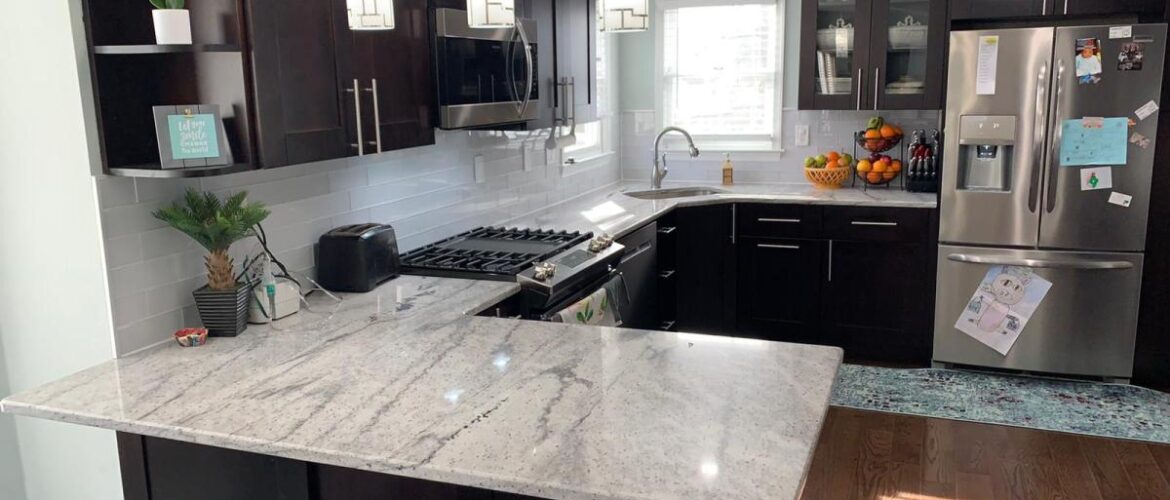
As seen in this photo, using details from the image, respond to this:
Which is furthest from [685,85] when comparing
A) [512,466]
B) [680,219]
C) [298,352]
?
[512,466]

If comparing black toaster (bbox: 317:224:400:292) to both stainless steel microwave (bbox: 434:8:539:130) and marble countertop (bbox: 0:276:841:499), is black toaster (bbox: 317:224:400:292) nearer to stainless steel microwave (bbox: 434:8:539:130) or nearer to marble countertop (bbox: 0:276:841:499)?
marble countertop (bbox: 0:276:841:499)

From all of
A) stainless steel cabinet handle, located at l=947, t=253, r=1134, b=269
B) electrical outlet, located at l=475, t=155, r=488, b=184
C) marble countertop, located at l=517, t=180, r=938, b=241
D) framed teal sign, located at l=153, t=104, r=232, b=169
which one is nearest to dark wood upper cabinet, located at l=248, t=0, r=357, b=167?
framed teal sign, located at l=153, t=104, r=232, b=169

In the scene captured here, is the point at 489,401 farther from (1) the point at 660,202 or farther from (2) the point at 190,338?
(1) the point at 660,202

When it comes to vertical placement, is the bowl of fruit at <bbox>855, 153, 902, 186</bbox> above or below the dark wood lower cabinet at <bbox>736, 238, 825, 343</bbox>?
above

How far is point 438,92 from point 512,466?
167 cm

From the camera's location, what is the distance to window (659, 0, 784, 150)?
5.23m

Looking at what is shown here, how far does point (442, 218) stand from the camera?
353 cm

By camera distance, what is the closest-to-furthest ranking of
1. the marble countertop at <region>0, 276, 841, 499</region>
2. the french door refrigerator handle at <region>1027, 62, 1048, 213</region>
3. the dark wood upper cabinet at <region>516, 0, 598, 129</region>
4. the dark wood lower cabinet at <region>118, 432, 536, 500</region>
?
the marble countertop at <region>0, 276, 841, 499</region> → the dark wood lower cabinet at <region>118, 432, 536, 500</region> → the dark wood upper cabinet at <region>516, 0, 598, 129</region> → the french door refrigerator handle at <region>1027, 62, 1048, 213</region>

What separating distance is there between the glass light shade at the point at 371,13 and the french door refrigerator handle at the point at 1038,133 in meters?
3.08

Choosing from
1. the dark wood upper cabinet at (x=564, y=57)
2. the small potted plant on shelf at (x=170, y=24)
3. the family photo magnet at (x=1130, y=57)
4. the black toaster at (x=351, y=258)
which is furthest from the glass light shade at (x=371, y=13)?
the family photo magnet at (x=1130, y=57)

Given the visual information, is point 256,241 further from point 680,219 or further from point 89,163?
point 680,219

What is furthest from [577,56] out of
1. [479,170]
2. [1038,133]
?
[1038,133]

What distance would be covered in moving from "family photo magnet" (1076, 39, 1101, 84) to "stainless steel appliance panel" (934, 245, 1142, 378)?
2.61ft

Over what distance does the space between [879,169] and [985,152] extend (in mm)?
708
